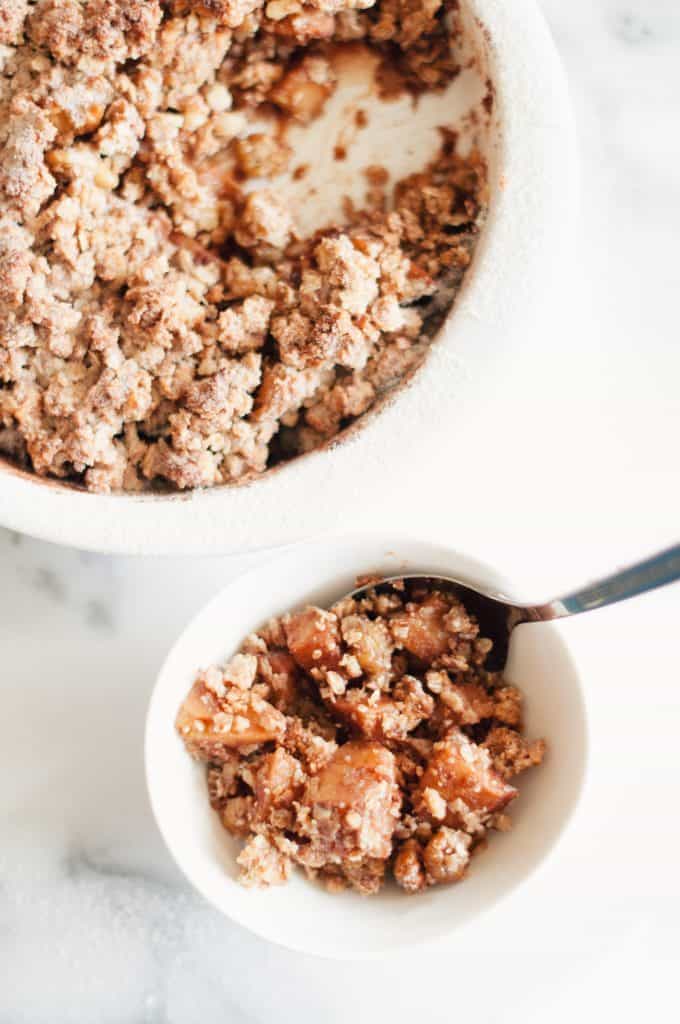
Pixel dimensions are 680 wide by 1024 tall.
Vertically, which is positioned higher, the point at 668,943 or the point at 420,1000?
the point at 668,943

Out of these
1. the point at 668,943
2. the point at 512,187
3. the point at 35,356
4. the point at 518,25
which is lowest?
the point at 668,943

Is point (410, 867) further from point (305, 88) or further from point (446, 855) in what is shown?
point (305, 88)

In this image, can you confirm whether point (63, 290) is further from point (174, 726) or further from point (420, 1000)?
point (420, 1000)

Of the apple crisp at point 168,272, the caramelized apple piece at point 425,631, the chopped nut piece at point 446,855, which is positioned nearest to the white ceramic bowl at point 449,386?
the apple crisp at point 168,272

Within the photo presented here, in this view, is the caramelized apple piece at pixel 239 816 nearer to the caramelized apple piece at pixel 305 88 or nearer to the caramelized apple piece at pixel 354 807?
the caramelized apple piece at pixel 354 807

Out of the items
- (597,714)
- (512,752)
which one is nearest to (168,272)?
(512,752)

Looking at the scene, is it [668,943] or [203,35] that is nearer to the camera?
[203,35]

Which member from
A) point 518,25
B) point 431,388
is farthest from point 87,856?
point 518,25
